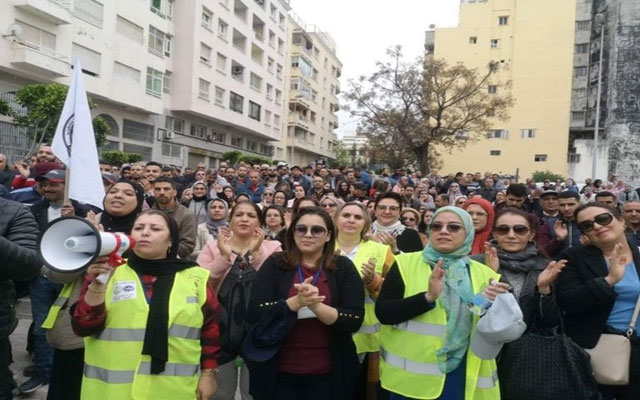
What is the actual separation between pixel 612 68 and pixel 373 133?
77.0ft

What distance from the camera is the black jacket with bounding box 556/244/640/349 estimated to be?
2738 mm

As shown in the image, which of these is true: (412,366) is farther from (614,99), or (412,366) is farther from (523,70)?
(523,70)

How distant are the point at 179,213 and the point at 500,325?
3245mm

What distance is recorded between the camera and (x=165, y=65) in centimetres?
2780

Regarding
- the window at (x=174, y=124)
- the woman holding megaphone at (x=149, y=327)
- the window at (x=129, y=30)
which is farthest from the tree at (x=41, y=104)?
the woman holding megaphone at (x=149, y=327)

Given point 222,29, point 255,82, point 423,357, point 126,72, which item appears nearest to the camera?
point 423,357

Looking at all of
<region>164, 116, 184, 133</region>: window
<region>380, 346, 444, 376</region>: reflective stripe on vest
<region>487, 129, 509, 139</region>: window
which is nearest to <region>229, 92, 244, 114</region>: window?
<region>164, 116, 184, 133</region>: window

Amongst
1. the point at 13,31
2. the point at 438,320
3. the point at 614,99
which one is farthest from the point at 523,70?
the point at 438,320

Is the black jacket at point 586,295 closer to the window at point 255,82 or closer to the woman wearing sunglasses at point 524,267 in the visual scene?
the woman wearing sunglasses at point 524,267

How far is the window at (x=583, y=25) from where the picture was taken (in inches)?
1753

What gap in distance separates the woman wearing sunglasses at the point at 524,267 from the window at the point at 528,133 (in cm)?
4402

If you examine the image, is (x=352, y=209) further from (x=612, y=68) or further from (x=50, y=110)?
(x=612, y=68)

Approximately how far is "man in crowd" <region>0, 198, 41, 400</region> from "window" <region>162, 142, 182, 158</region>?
26871 millimetres

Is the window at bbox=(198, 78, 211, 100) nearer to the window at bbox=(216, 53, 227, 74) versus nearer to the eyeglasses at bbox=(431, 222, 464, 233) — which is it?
the window at bbox=(216, 53, 227, 74)
